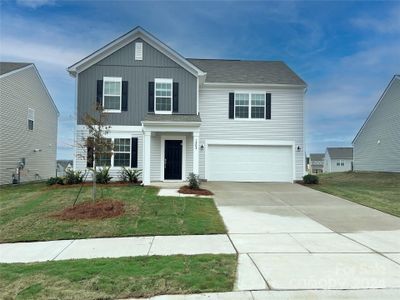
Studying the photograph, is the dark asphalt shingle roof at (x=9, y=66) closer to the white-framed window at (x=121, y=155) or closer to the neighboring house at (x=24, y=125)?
the neighboring house at (x=24, y=125)

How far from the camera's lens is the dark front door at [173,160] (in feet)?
60.9

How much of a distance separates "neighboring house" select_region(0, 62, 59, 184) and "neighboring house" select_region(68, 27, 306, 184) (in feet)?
18.2

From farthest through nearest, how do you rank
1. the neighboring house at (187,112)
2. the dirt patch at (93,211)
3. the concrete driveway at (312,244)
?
the neighboring house at (187,112) < the dirt patch at (93,211) < the concrete driveway at (312,244)

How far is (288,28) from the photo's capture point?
61.3ft

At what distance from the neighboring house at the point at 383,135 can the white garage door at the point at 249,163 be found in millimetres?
10049

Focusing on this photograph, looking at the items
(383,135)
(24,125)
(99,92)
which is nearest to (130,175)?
(99,92)

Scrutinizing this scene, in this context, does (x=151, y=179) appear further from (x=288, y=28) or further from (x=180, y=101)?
(x=288, y=28)

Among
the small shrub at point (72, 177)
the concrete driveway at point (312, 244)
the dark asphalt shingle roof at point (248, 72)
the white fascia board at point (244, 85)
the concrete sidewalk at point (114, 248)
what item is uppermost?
the dark asphalt shingle roof at point (248, 72)

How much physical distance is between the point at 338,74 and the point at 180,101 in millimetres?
17262

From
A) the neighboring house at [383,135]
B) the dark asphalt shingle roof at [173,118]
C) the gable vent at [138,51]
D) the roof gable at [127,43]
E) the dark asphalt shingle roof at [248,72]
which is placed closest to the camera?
the dark asphalt shingle roof at [173,118]

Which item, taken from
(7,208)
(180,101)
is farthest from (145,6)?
(7,208)

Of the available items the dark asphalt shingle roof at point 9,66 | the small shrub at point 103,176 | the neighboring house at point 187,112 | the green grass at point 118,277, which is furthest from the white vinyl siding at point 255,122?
the green grass at point 118,277

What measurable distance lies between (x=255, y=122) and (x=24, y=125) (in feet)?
48.8

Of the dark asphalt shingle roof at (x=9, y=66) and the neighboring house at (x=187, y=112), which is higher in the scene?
the dark asphalt shingle roof at (x=9, y=66)
